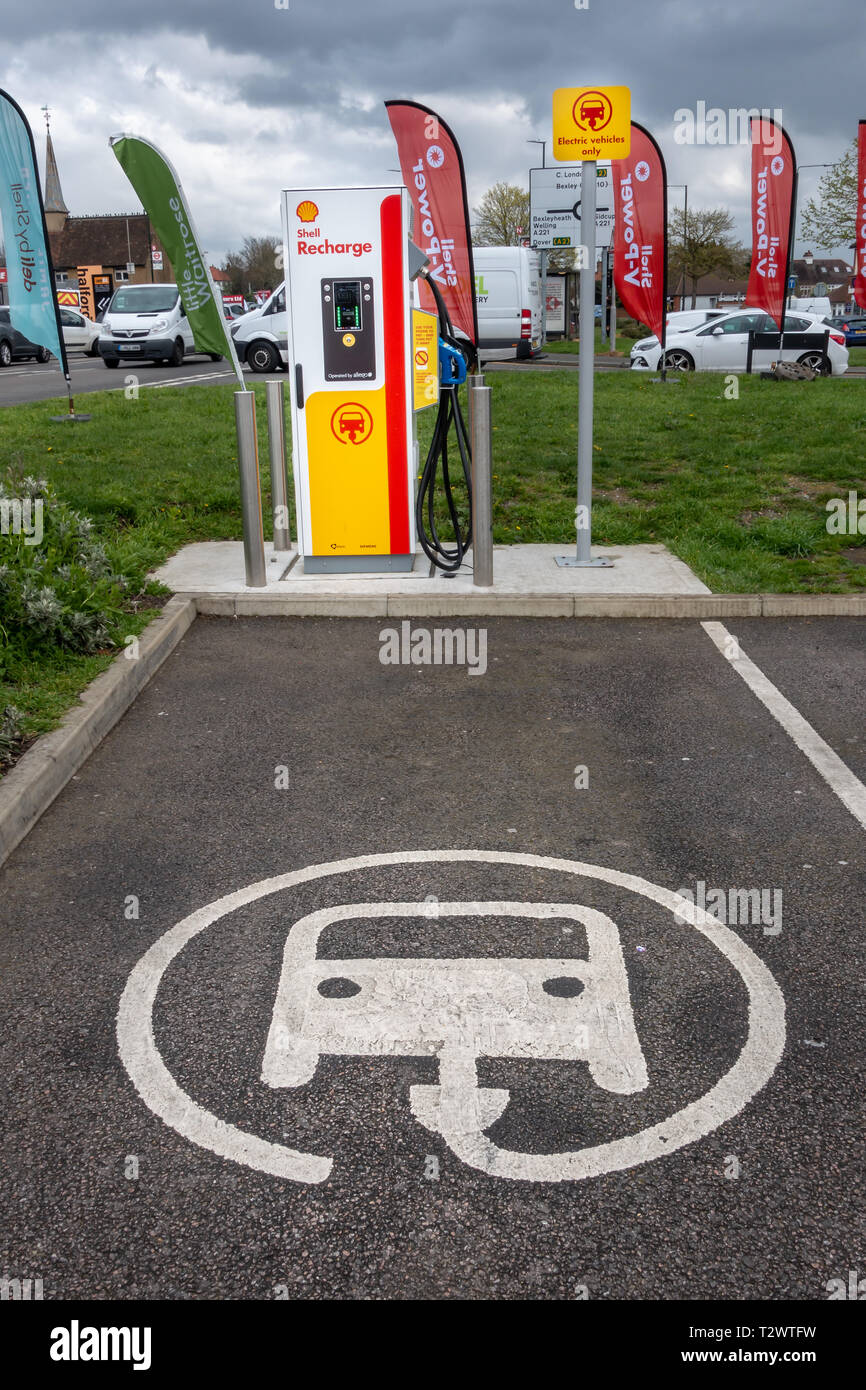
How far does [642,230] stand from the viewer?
19453mm

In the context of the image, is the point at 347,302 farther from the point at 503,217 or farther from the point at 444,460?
the point at 503,217

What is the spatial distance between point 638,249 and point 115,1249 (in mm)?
19437

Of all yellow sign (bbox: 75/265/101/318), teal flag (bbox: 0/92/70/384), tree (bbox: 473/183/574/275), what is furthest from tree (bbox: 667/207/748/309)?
teal flag (bbox: 0/92/70/384)

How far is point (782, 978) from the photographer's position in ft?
11.3

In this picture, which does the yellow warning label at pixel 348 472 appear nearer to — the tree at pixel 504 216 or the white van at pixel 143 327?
the white van at pixel 143 327

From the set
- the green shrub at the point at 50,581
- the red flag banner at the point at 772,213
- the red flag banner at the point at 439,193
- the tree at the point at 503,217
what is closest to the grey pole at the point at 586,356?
the green shrub at the point at 50,581

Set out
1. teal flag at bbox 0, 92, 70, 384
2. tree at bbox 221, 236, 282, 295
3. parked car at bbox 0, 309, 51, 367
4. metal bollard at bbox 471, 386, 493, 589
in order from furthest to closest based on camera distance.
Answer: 1. tree at bbox 221, 236, 282, 295
2. parked car at bbox 0, 309, 51, 367
3. teal flag at bbox 0, 92, 70, 384
4. metal bollard at bbox 471, 386, 493, 589

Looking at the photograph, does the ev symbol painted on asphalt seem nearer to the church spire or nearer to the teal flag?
the teal flag

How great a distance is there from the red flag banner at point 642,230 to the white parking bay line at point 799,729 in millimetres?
13913

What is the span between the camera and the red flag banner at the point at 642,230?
63.6 feet

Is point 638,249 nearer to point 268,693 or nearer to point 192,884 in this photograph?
point 268,693

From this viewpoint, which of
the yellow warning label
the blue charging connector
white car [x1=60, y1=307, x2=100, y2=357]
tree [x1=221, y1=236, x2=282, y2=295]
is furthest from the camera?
tree [x1=221, y1=236, x2=282, y2=295]

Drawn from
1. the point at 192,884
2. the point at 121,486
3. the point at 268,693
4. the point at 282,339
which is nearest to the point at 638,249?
the point at 282,339

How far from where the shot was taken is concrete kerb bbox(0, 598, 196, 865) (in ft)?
14.6
